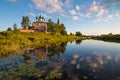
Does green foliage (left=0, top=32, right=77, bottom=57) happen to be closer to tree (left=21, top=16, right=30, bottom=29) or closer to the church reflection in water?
the church reflection in water

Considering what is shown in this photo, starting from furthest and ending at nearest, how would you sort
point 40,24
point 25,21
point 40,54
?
point 40,24 → point 25,21 → point 40,54

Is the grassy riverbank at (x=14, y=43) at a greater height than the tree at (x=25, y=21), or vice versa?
the tree at (x=25, y=21)

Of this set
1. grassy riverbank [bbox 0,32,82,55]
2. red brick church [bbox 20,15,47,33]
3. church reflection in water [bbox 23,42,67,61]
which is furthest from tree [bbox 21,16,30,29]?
church reflection in water [bbox 23,42,67,61]

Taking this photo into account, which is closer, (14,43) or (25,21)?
(14,43)

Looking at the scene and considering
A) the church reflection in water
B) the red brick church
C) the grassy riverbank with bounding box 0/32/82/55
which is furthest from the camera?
the red brick church

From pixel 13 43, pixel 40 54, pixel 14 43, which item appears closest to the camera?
pixel 40 54

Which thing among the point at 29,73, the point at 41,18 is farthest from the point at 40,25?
the point at 29,73

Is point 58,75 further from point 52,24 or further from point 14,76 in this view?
point 52,24

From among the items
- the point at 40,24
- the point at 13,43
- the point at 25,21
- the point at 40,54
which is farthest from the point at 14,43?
the point at 40,24

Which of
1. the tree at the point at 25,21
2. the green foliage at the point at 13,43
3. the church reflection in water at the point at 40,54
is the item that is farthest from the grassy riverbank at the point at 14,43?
the tree at the point at 25,21

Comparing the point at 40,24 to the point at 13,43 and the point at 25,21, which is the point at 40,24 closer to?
the point at 25,21

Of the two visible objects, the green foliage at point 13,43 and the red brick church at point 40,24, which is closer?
the green foliage at point 13,43

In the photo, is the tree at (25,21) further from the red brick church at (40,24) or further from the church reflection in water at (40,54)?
the church reflection in water at (40,54)

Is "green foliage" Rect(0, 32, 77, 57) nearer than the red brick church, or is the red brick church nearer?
"green foliage" Rect(0, 32, 77, 57)
